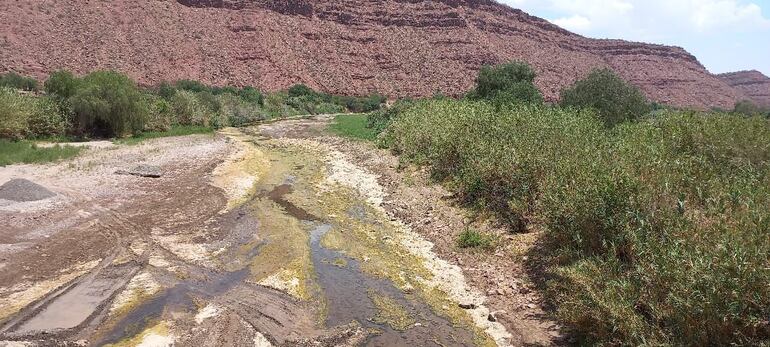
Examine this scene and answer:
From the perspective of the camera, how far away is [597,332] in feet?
25.1

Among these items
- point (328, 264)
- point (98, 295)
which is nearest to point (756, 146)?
point (328, 264)

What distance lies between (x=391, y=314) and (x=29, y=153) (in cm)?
2156

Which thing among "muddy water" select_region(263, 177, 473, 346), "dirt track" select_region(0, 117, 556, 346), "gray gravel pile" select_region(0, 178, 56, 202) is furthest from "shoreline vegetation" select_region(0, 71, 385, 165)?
"muddy water" select_region(263, 177, 473, 346)

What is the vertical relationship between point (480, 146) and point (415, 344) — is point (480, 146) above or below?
above

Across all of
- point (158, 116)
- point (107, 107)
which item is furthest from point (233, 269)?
point (158, 116)

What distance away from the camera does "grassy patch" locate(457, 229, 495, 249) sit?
1248 centimetres

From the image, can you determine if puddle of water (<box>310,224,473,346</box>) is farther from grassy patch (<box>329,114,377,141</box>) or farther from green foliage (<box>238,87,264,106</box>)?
green foliage (<box>238,87,264,106</box>)

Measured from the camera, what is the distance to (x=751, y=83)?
156125 mm

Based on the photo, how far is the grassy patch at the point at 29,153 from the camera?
2167 cm

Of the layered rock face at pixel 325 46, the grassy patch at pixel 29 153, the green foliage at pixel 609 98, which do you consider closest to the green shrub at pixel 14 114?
the grassy patch at pixel 29 153

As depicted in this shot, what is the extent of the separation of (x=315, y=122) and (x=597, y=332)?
44606 mm

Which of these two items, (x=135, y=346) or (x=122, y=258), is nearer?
(x=135, y=346)

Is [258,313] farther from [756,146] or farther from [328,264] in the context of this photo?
[756,146]

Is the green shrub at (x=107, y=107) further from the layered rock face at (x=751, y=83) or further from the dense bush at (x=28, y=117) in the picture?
the layered rock face at (x=751, y=83)
